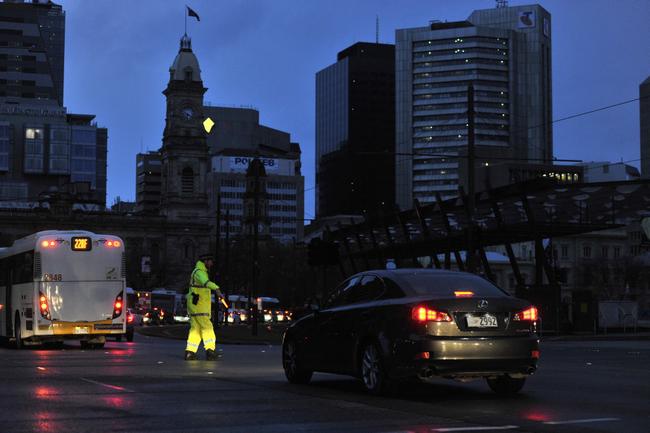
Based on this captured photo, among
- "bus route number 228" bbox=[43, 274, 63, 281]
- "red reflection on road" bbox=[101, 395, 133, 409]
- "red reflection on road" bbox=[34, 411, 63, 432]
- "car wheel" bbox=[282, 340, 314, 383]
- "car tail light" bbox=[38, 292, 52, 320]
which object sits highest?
"bus route number 228" bbox=[43, 274, 63, 281]

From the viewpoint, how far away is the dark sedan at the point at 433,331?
11.8 m

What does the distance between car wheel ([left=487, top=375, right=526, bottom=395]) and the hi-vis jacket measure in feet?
22.2

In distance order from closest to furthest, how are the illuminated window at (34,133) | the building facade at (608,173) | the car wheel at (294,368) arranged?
the car wheel at (294,368), the building facade at (608,173), the illuminated window at (34,133)

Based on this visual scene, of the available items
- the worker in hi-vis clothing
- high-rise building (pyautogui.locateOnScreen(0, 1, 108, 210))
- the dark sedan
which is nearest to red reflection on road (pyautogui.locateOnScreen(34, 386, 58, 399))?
the dark sedan

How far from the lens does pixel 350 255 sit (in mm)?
57531

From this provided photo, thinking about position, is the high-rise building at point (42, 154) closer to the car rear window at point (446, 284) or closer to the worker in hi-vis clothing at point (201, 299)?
the worker in hi-vis clothing at point (201, 299)

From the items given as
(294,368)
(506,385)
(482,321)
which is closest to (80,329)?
(294,368)

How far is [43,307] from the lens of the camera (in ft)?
82.8

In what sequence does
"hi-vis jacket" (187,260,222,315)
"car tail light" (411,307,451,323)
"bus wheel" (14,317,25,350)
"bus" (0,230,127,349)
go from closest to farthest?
"car tail light" (411,307,451,323)
"hi-vis jacket" (187,260,222,315)
"bus" (0,230,127,349)
"bus wheel" (14,317,25,350)

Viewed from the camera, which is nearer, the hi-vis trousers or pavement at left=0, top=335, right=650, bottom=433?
pavement at left=0, top=335, right=650, bottom=433

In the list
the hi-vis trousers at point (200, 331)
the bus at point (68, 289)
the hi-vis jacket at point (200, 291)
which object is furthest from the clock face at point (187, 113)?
the hi-vis jacket at point (200, 291)

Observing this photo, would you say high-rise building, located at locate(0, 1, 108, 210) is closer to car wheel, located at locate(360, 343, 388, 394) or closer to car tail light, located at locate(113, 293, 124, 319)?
car tail light, located at locate(113, 293, 124, 319)

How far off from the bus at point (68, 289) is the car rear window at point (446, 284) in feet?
48.1

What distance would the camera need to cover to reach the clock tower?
138 meters
